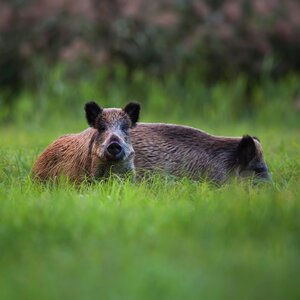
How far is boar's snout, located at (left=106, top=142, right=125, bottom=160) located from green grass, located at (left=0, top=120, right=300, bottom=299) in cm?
39

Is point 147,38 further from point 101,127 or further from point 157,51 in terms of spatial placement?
point 101,127

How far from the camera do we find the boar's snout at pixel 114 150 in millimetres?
7637

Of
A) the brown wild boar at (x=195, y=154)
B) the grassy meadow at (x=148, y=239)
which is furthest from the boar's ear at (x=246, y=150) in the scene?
the grassy meadow at (x=148, y=239)

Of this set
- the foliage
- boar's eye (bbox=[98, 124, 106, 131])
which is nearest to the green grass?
boar's eye (bbox=[98, 124, 106, 131])

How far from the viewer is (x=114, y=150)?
7645mm

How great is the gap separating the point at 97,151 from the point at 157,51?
8720 millimetres

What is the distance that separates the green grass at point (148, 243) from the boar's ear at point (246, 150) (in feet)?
3.56

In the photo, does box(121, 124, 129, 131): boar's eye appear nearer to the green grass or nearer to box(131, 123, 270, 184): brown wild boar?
box(131, 123, 270, 184): brown wild boar

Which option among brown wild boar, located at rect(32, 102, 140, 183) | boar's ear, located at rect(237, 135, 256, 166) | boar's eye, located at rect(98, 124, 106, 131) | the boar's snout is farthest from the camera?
boar's ear, located at rect(237, 135, 256, 166)

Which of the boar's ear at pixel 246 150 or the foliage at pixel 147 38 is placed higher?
the foliage at pixel 147 38

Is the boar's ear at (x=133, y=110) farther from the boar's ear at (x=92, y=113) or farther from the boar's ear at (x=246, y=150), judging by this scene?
the boar's ear at (x=246, y=150)

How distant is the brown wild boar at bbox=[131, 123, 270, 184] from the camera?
27.9 feet

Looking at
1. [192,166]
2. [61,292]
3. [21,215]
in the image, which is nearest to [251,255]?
[61,292]

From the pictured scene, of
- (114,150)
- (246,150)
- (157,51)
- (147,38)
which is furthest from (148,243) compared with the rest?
(147,38)
